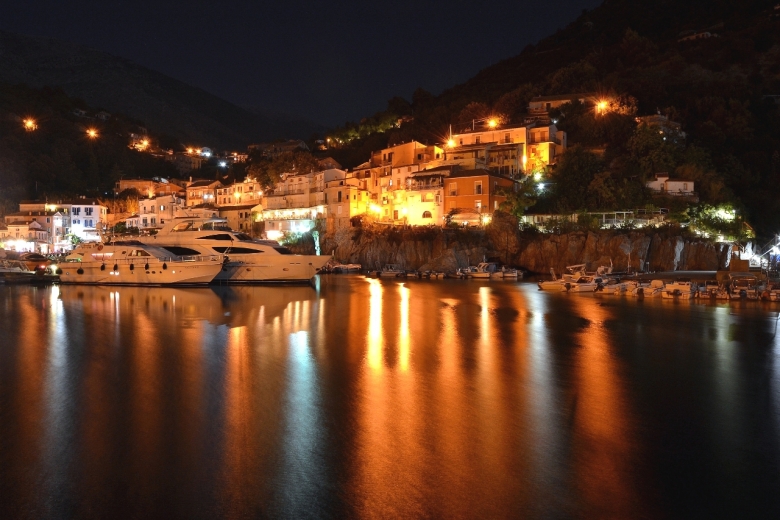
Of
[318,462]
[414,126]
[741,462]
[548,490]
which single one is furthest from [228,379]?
[414,126]

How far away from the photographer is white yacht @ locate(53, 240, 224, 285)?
29.8m

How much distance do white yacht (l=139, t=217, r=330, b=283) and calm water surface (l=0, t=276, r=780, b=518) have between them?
42.3ft

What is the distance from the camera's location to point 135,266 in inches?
1195

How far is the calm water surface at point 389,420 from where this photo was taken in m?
6.05

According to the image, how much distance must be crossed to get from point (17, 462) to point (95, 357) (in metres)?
6.95

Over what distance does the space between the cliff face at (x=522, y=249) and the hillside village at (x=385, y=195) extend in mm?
1864

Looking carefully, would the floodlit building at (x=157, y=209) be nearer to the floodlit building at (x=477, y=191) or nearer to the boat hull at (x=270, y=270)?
the boat hull at (x=270, y=270)

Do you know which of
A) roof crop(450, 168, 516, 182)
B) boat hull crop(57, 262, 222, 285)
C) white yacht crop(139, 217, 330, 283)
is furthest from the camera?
roof crop(450, 168, 516, 182)

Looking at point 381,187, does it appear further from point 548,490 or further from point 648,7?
point 648,7

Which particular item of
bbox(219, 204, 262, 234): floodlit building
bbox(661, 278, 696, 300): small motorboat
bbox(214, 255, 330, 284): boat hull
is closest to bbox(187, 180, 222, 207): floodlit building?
bbox(219, 204, 262, 234): floodlit building

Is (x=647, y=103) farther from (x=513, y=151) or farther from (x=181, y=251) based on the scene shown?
(x=181, y=251)

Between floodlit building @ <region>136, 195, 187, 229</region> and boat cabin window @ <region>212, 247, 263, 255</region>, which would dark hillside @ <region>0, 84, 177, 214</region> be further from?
boat cabin window @ <region>212, 247, 263, 255</region>

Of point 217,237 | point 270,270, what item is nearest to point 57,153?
point 217,237

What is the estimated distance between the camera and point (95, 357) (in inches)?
525
